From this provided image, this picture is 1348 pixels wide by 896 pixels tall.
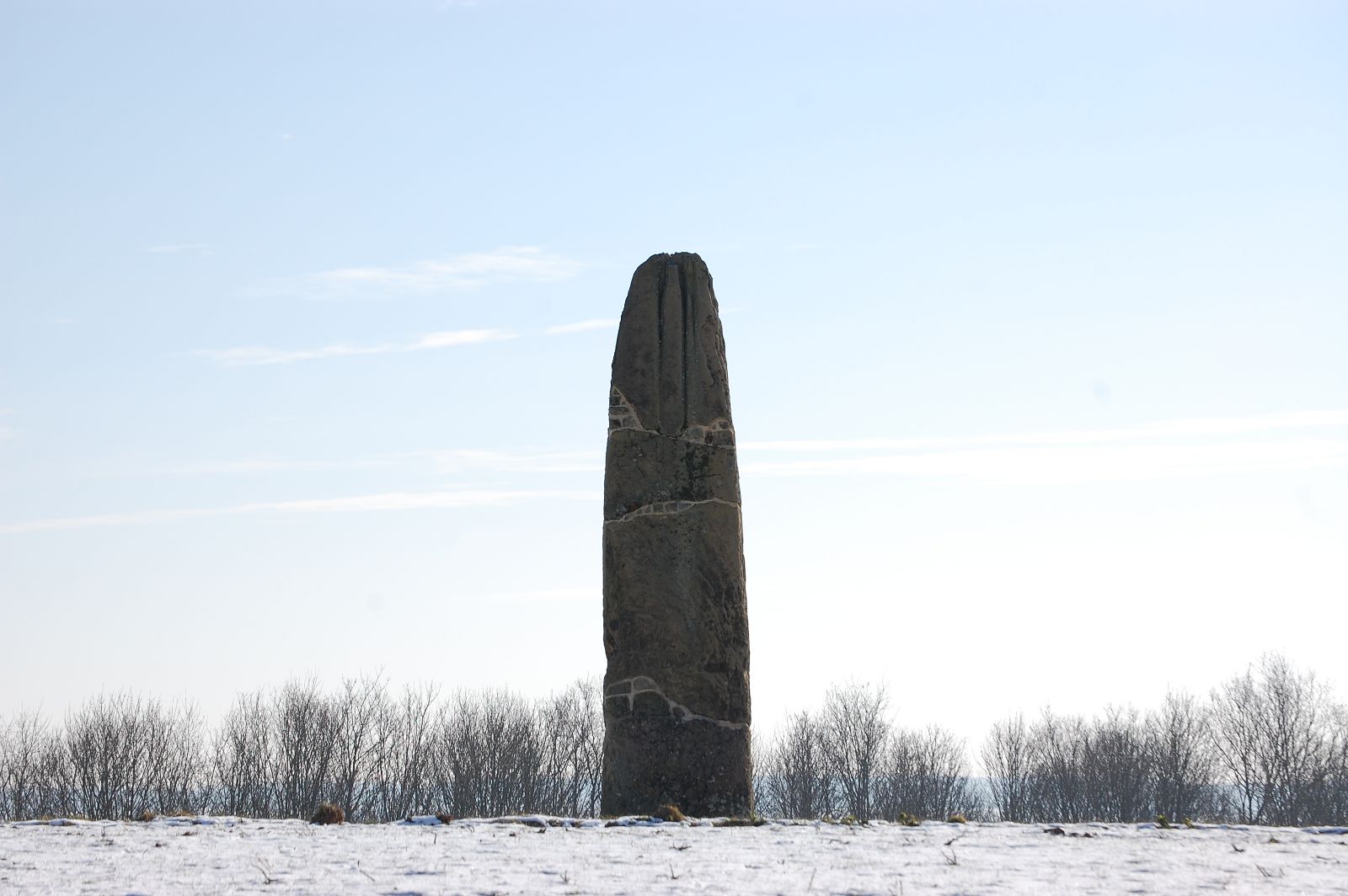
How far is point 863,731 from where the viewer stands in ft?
202

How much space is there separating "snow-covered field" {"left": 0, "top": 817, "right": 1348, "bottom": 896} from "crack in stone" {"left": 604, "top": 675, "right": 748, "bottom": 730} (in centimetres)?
208

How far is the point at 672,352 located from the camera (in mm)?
13719

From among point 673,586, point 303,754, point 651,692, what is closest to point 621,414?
point 673,586

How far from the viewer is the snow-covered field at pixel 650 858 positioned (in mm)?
7250

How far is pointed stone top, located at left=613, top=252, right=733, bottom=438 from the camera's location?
13461 mm

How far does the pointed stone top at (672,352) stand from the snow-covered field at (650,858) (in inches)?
174

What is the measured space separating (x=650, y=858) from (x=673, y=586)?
4.60m

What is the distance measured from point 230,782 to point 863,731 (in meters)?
27.9

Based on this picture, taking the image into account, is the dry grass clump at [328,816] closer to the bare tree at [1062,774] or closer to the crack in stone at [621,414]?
the crack in stone at [621,414]

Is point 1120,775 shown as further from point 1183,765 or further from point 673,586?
point 673,586

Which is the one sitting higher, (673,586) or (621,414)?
(621,414)

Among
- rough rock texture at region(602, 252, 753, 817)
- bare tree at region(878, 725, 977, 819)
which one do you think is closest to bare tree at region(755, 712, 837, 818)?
bare tree at region(878, 725, 977, 819)

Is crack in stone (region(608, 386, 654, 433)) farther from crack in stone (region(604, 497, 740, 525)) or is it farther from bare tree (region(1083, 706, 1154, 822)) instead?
bare tree (region(1083, 706, 1154, 822))

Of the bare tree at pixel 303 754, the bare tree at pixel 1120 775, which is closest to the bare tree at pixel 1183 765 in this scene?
the bare tree at pixel 1120 775
